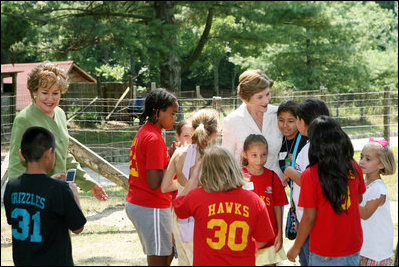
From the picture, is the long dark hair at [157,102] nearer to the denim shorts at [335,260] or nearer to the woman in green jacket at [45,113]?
the woman in green jacket at [45,113]

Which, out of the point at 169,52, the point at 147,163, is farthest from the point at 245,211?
the point at 169,52

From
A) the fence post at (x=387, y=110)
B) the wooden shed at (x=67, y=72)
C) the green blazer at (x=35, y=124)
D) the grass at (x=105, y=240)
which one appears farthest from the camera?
the wooden shed at (x=67, y=72)

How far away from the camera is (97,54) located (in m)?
41.0

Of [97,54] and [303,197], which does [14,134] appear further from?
[97,54]

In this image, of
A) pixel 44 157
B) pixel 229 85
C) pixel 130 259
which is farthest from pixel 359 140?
pixel 229 85

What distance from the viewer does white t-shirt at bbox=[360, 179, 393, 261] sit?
364cm

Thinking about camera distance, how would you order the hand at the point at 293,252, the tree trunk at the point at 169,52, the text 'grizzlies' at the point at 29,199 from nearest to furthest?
1. the text 'grizzlies' at the point at 29,199
2. the hand at the point at 293,252
3. the tree trunk at the point at 169,52

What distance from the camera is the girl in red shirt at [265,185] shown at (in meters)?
3.75

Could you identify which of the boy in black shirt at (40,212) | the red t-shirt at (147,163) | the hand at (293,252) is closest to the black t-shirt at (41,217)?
the boy in black shirt at (40,212)

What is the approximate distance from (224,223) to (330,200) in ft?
2.00

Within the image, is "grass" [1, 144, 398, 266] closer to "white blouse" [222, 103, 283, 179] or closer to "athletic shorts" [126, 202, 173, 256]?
"athletic shorts" [126, 202, 173, 256]

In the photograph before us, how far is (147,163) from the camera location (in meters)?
3.48

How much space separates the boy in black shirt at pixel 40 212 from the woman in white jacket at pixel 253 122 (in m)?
1.42

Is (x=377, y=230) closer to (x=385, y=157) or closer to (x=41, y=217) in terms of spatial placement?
(x=385, y=157)
